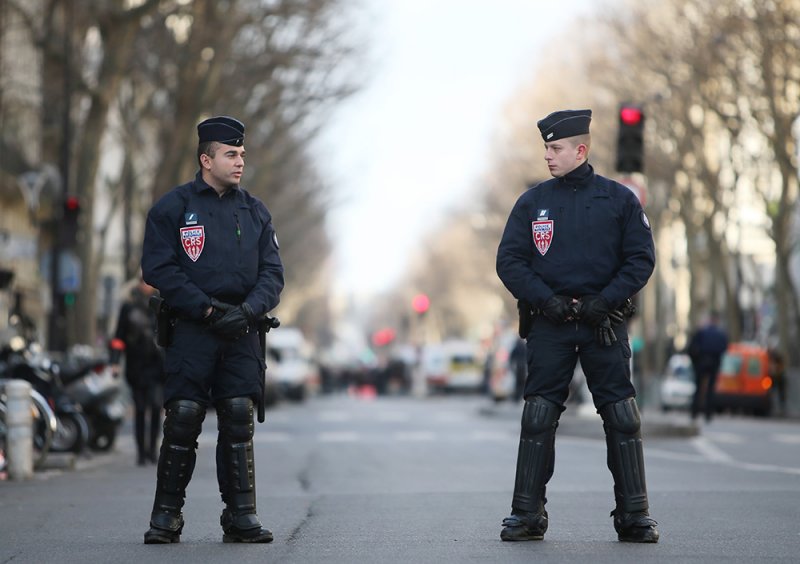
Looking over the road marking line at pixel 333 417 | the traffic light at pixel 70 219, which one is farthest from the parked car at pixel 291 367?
the traffic light at pixel 70 219

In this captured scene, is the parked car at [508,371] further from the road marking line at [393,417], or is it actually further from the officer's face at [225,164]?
the officer's face at [225,164]

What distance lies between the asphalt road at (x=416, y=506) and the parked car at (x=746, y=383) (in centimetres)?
1587

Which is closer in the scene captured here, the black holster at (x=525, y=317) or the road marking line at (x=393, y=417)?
the black holster at (x=525, y=317)

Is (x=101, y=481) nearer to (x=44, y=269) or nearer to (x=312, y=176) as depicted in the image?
(x=44, y=269)

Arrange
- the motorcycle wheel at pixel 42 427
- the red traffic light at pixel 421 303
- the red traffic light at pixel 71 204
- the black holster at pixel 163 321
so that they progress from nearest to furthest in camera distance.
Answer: the black holster at pixel 163 321, the motorcycle wheel at pixel 42 427, the red traffic light at pixel 71 204, the red traffic light at pixel 421 303

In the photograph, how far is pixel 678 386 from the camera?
147 ft

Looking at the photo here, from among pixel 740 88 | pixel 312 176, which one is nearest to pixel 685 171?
pixel 740 88

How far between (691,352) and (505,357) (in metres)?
18.9

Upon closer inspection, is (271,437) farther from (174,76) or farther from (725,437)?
(174,76)

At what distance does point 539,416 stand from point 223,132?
2.04m

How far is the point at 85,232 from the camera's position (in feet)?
112

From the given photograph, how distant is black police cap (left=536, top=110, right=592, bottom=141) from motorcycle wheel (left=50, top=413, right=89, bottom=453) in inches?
429

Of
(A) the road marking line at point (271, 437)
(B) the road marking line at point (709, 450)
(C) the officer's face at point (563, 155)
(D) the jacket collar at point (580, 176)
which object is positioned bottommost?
(B) the road marking line at point (709, 450)

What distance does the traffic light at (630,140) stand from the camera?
22.5m
